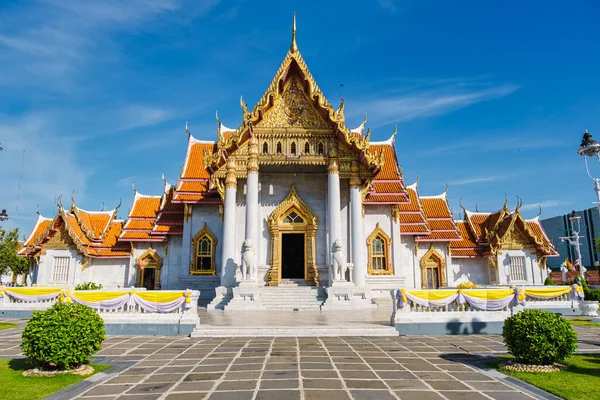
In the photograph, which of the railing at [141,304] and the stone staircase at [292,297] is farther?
the stone staircase at [292,297]

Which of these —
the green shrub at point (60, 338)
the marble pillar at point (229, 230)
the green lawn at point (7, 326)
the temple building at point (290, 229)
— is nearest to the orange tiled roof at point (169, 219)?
the temple building at point (290, 229)

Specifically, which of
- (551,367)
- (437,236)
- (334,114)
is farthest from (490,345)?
(437,236)

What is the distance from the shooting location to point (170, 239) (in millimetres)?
21938

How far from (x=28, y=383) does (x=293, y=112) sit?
14.3 meters

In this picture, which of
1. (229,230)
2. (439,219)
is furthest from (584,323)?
(229,230)

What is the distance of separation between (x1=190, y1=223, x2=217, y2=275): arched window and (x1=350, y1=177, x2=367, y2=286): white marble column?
23.1ft

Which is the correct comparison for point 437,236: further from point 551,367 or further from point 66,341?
point 66,341

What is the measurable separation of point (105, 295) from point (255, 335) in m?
Answer: 4.12

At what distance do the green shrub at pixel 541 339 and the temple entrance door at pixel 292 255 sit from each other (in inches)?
499

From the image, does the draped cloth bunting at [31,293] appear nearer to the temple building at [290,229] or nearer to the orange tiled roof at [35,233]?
the temple building at [290,229]

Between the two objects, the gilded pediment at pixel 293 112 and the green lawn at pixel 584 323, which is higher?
the gilded pediment at pixel 293 112

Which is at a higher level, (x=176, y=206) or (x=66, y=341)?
(x=176, y=206)

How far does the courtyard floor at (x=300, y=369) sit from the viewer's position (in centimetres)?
530

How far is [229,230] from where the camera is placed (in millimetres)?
16828
